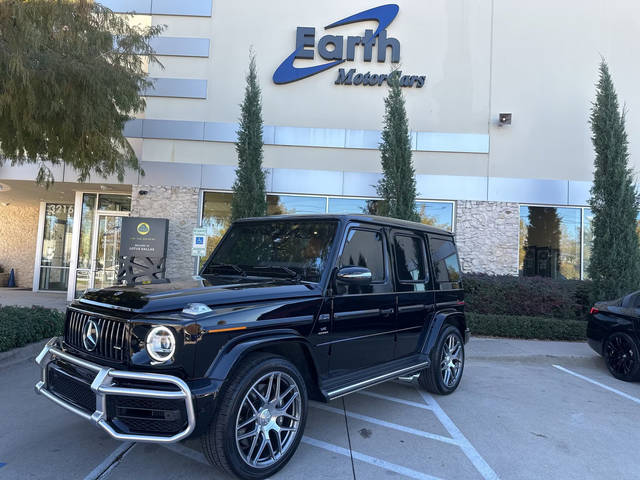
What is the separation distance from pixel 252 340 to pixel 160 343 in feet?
1.95

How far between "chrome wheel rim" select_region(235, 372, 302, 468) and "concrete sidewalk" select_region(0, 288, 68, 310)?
30.8 ft

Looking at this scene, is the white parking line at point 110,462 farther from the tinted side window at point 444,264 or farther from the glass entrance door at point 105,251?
the glass entrance door at point 105,251

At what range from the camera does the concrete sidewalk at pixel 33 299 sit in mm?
10984

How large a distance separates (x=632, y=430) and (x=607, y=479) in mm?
1413

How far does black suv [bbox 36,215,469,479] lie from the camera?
8.52 ft

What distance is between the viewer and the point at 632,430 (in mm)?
4219

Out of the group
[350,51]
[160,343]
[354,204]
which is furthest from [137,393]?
[350,51]

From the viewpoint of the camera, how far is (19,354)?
5824mm

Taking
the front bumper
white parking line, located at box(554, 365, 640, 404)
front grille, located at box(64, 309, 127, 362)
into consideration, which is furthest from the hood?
white parking line, located at box(554, 365, 640, 404)

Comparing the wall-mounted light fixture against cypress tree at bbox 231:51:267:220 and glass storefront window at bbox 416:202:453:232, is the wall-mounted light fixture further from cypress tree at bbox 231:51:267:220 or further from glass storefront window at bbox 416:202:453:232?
cypress tree at bbox 231:51:267:220

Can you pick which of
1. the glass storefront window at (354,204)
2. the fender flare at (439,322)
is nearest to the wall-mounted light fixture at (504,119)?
the glass storefront window at (354,204)

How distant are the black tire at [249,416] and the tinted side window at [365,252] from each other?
1090mm

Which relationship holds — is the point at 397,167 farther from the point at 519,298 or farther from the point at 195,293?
the point at 195,293

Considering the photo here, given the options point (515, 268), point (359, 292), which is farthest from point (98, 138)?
point (515, 268)
